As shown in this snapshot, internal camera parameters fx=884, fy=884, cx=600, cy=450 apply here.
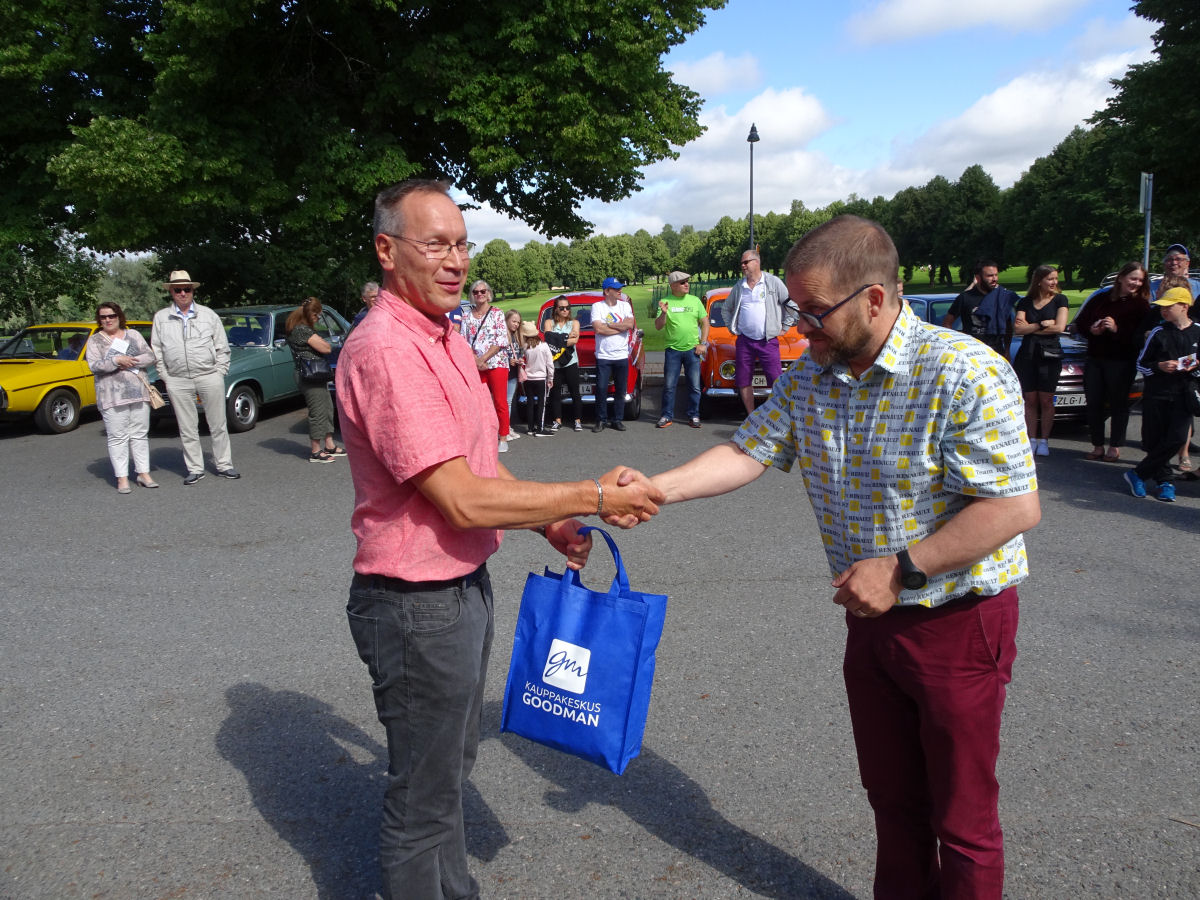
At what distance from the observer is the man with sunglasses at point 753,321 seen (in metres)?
10.8

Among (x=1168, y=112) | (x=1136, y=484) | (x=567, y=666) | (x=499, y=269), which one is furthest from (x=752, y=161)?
(x=499, y=269)

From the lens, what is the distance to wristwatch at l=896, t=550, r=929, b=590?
2.06 meters

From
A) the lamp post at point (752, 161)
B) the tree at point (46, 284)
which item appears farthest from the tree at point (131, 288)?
the lamp post at point (752, 161)

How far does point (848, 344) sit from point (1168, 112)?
29.9 meters

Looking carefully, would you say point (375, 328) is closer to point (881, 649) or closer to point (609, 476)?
point (609, 476)

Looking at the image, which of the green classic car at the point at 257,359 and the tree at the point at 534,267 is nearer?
the green classic car at the point at 257,359

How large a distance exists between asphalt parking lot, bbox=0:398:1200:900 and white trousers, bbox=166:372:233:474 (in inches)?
94.4

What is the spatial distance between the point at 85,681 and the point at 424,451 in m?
3.38

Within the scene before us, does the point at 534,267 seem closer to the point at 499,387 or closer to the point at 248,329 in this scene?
the point at 248,329

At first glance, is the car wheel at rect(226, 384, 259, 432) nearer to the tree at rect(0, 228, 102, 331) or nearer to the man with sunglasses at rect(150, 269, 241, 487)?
the man with sunglasses at rect(150, 269, 241, 487)

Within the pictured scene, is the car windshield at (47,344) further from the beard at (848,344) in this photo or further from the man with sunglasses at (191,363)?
the beard at (848,344)

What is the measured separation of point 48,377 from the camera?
43.3 ft

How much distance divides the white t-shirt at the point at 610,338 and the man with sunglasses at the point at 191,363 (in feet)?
15.0

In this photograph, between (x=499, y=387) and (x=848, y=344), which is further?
(x=499, y=387)
